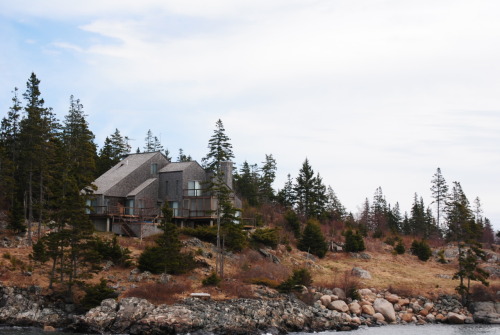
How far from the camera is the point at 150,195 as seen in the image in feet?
196

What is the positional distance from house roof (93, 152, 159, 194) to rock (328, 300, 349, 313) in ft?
90.6

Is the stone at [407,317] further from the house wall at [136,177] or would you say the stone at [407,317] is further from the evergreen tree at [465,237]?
the house wall at [136,177]

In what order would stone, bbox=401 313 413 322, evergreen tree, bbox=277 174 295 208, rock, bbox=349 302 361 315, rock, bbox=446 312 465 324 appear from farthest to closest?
evergreen tree, bbox=277 174 295 208, rock, bbox=446 312 465 324, stone, bbox=401 313 413 322, rock, bbox=349 302 361 315

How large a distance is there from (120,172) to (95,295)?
28.4 m

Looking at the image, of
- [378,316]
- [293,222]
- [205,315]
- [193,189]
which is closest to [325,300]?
[378,316]

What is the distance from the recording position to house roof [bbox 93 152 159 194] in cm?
5862

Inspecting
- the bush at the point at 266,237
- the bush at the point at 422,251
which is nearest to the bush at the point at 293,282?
the bush at the point at 266,237

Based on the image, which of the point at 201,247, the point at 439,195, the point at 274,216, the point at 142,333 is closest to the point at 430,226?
the point at 439,195

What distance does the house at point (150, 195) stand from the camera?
55094 mm

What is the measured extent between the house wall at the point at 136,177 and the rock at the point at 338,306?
1074 inches

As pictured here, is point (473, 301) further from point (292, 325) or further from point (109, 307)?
point (109, 307)

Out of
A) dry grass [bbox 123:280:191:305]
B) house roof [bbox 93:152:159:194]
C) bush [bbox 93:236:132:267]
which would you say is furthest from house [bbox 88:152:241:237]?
dry grass [bbox 123:280:191:305]

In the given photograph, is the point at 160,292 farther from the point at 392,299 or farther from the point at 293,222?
the point at 293,222

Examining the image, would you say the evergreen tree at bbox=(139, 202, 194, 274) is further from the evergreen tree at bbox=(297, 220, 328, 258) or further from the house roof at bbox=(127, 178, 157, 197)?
the evergreen tree at bbox=(297, 220, 328, 258)
